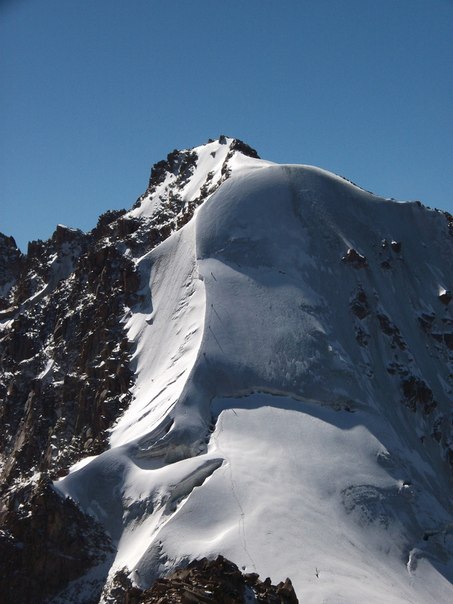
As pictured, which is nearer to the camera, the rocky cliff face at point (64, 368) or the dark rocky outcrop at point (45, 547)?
the dark rocky outcrop at point (45, 547)

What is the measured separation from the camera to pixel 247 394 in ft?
215

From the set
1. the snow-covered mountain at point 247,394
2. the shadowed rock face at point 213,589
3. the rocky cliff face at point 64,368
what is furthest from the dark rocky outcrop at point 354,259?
the shadowed rock face at point 213,589

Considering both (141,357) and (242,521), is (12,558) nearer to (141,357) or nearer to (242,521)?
(242,521)

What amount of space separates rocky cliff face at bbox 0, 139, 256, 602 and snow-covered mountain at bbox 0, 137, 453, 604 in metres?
0.25

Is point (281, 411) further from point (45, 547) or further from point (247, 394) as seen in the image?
point (45, 547)

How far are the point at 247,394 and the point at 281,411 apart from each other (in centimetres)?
275

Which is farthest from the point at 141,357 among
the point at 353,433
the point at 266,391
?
the point at 353,433

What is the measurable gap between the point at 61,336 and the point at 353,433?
4289 cm

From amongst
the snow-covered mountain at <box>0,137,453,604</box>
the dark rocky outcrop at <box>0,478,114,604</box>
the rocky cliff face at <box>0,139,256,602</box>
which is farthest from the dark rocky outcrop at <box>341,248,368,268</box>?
the dark rocky outcrop at <box>0,478,114,604</box>

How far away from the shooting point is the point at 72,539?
185 ft

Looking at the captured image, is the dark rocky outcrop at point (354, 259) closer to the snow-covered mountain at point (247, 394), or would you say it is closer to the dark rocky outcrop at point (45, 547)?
the snow-covered mountain at point (247, 394)

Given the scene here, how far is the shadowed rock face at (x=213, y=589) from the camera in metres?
35.6

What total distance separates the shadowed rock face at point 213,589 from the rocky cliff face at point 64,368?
18534 mm

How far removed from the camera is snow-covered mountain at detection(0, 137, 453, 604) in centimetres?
5350
